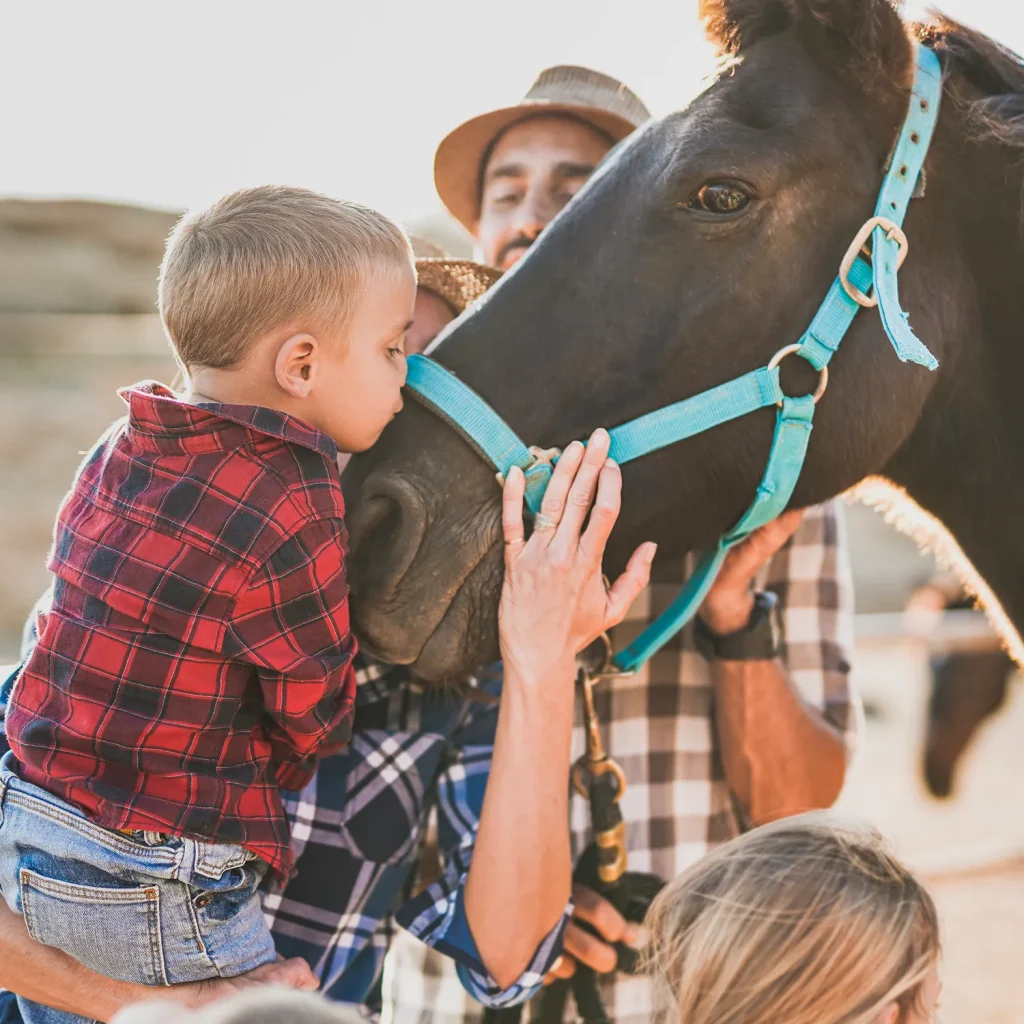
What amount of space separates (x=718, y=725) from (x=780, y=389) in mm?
754

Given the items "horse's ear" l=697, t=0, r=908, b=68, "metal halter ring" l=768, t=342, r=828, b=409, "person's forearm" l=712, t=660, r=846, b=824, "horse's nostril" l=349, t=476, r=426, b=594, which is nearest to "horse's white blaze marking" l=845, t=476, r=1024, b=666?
"metal halter ring" l=768, t=342, r=828, b=409

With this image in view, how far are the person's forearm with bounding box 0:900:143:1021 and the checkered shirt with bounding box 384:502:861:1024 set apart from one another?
0.75 m

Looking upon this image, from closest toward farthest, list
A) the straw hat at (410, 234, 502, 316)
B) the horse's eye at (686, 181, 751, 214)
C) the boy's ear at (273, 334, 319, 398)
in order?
the boy's ear at (273, 334, 319, 398)
the horse's eye at (686, 181, 751, 214)
the straw hat at (410, 234, 502, 316)

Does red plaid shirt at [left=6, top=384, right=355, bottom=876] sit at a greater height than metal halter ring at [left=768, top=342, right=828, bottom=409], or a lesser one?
lesser

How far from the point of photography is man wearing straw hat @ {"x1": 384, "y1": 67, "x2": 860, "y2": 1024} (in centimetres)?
204

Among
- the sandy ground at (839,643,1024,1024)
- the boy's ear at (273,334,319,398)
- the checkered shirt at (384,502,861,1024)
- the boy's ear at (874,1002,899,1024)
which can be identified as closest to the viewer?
the boy's ear at (874,1002,899,1024)

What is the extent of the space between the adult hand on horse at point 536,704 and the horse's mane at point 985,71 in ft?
2.90

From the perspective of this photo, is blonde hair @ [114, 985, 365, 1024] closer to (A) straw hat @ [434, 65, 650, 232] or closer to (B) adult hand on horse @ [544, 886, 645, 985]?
(B) adult hand on horse @ [544, 886, 645, 985]

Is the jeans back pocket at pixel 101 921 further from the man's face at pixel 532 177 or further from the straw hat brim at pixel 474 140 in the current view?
the straw hat brim at pixel 474 140

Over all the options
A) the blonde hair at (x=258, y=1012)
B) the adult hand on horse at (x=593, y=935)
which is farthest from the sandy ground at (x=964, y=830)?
the blonde hair at (x=258, y=1012)

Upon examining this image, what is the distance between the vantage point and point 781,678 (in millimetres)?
2078

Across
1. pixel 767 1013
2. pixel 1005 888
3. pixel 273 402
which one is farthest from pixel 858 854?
pixel 1005 888

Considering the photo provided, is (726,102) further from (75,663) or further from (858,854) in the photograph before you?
(75,663)

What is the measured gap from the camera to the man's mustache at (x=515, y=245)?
2475 millimetres
